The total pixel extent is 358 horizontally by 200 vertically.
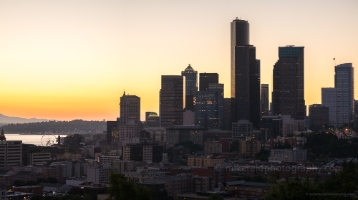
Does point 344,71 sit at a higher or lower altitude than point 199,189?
higher

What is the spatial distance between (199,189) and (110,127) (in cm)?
8880

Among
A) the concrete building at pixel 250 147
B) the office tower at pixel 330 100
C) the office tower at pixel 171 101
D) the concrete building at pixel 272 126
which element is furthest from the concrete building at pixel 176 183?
the office tower at pixel 330 100

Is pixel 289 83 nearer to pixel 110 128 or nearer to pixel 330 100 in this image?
pixel 330 100

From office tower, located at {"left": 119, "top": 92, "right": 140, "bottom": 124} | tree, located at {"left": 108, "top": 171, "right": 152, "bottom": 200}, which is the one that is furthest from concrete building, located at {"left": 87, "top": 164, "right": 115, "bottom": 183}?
office tower, located at {"left": 119, "top": 92, "right": 140, "bottom": 124}

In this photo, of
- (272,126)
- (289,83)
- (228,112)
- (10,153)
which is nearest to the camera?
(10,153)

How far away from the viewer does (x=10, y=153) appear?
92.4m

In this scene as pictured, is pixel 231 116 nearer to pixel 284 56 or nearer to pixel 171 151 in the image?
pixel 284 56

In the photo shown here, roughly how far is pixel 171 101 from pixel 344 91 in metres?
49.3

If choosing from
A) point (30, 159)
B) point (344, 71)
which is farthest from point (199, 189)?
point (344, 71)

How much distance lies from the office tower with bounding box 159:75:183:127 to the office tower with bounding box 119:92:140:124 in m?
7.93

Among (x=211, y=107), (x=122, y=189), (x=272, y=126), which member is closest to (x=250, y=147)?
(x=272, y=126)

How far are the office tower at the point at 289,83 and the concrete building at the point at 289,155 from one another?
5842 centimetres

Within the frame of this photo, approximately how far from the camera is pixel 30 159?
96750 mm

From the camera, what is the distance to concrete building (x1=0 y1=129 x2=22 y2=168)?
91.3 m
